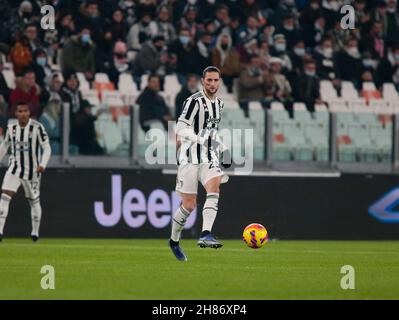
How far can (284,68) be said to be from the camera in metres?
23.1

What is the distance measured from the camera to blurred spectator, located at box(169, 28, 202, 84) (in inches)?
860

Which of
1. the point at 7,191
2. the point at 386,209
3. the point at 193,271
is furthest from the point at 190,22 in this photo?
the point at 193,271

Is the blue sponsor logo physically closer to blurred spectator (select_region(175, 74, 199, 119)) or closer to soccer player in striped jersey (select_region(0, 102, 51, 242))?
blurred spectator (select_region(175, 74, 199, 119))

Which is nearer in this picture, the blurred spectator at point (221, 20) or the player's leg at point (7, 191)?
the player's leg at point (7, 191)

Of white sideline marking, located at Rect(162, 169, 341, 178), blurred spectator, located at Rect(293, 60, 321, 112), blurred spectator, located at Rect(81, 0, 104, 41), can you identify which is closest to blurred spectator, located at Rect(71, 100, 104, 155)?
white sideline marking, located at Rect(162, 169, 341, 178)

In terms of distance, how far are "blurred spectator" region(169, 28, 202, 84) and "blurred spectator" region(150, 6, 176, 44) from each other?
0.93 feet

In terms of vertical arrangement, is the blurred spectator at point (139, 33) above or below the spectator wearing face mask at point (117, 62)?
above

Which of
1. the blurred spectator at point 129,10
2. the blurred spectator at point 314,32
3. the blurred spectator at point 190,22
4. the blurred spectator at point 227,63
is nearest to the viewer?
the blurred spectator at point 227,63

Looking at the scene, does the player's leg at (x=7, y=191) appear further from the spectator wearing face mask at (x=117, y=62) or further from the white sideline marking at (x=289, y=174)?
the spectator wearing face mask at (x=117, y=62)

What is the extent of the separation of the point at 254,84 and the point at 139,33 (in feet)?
8.54

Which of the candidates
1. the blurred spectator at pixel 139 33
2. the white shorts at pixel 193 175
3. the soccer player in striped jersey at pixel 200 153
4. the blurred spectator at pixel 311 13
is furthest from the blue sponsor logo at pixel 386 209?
the white shorts at pixel 193 175

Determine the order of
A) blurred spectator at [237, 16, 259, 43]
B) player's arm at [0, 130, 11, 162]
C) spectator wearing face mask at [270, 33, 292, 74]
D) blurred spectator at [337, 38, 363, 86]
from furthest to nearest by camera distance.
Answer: blurred spectator at [337, 38, 363, 86], blurred spectator at [237, 16, 259, 43], spectator wearing face mask at [270, 33, 292, 74], player's arm at [0, 130, 11, 162]

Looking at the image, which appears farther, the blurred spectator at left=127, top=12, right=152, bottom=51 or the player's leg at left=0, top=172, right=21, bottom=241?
the blurred spectator at left=127, top=12, right=152, bottom=51

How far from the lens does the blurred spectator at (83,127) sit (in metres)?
19.2
